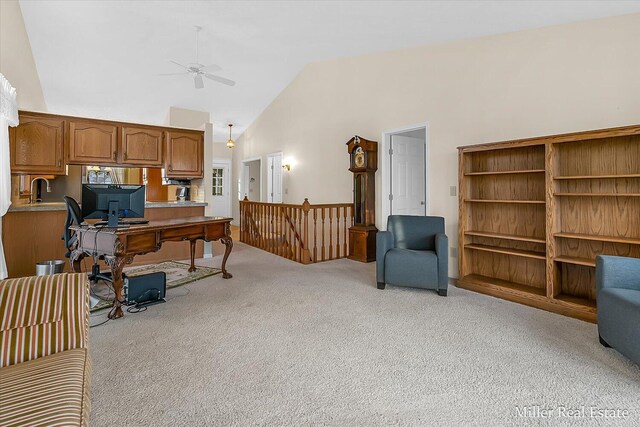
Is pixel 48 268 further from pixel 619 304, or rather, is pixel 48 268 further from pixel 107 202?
pixel 619 304

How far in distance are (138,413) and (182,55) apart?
5.18 meters

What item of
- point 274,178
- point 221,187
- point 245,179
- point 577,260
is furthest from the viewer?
point 221,187

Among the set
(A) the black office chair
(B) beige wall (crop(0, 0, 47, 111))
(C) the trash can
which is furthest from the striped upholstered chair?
(B) beige wall (crop(0, 0, 47, 111))

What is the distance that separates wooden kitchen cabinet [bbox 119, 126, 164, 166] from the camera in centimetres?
488

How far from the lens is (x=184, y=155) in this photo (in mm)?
5387

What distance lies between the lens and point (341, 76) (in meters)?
5.76

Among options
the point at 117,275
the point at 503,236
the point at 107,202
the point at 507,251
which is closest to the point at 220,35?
the point at 107,202

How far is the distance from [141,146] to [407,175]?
4203 mm

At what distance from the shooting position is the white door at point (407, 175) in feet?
16.8

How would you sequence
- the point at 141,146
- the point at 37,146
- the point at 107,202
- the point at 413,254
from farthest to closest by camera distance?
the point at 141,146, the point at 37,146, the point at 413,254, the point at 107,202

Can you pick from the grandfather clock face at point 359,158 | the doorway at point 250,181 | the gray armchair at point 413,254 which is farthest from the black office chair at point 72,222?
the doorway at point 250,181

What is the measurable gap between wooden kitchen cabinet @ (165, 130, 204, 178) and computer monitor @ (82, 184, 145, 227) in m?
2.17

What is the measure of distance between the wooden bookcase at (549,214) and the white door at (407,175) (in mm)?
1445

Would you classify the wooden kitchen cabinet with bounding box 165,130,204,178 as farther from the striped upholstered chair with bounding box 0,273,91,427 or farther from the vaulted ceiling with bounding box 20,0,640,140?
the striped upholstered chair with bounding box 0,273,91,427
